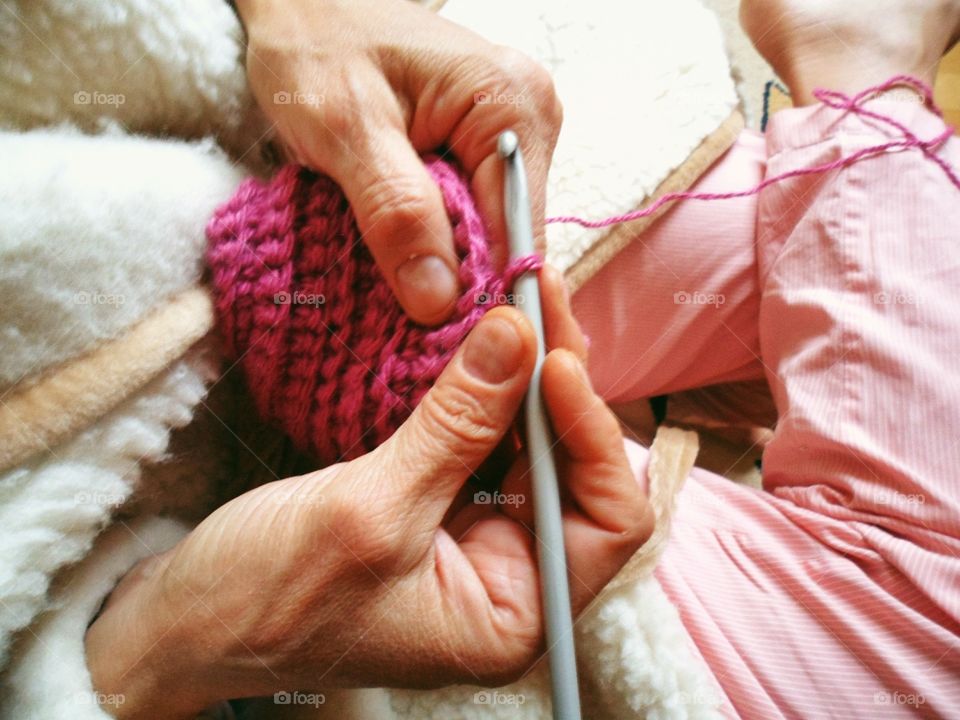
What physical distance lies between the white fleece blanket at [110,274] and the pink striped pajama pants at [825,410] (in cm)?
7

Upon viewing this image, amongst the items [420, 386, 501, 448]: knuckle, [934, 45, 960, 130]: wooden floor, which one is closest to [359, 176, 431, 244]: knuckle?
[420, 386, 501, 448]: knuckle

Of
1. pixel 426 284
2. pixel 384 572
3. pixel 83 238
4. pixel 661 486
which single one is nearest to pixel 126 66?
pixel 83 238

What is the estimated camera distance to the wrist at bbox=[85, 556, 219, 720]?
1.35 ft

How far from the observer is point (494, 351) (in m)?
0.40

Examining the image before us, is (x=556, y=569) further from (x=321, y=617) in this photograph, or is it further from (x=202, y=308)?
(x=202, y=308)

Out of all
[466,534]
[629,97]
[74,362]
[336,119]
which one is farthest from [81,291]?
[629,97]

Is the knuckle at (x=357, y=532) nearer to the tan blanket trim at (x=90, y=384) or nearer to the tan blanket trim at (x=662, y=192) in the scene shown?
the tan blanket trim at (x=90, y=384)

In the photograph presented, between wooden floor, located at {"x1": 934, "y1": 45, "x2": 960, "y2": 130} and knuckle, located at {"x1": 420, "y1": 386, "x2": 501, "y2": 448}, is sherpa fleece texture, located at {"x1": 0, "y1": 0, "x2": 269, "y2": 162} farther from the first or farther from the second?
wooden floor, located at {"x1": 934, "y1": 45, "x2": 960, "y2": 130}

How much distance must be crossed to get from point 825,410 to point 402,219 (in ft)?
1.37

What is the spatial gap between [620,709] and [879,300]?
1.41 ft

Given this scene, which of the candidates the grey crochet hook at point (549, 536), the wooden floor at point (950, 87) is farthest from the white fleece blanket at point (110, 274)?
the wooden floor at point (950, 87)

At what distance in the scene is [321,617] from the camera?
39cm

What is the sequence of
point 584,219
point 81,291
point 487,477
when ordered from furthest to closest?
point 584,219
point 487,477
point 81,291

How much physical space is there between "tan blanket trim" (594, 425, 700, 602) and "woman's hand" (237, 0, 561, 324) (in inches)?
10.3
